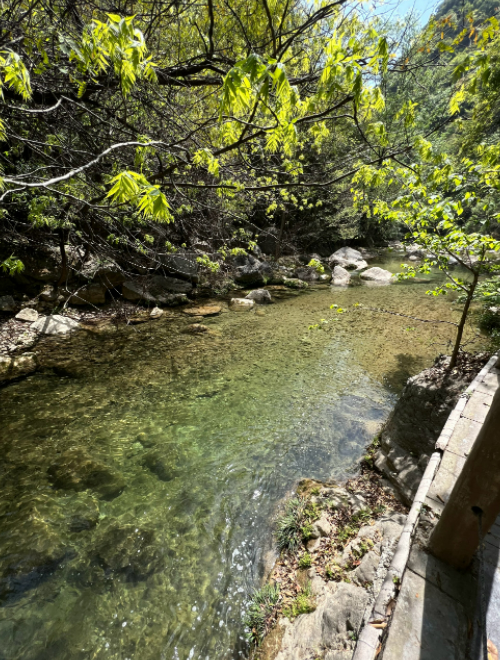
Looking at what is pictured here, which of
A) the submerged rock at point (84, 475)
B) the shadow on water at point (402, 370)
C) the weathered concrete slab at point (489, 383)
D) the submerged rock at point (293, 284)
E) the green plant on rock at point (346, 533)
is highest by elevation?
the weathered concrete slab at point (489, 383)

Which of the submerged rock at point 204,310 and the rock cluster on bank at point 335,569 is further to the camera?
the submerged rock at point 204,310

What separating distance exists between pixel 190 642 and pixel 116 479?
216 cm

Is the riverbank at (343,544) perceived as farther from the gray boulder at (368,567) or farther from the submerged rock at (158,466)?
the submerged rock at (158,466)

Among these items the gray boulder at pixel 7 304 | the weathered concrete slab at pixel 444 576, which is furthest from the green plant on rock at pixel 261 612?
the gray boulder at pixel 7 304

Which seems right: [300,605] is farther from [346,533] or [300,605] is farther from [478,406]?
[478,406]

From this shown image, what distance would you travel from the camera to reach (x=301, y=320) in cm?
1031

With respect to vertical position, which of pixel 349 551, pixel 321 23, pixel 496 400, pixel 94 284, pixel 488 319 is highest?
pixel 321 23

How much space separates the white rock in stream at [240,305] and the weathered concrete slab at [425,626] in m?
9.65

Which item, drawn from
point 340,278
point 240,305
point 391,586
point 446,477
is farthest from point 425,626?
point 340,278

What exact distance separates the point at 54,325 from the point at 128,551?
22.6ft

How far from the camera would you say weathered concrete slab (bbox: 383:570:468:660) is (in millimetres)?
1680

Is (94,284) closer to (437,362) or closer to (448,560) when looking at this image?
(437,362)

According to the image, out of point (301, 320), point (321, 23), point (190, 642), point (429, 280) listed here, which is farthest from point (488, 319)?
point (190, 642)

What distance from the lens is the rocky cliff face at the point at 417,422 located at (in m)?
3.81
